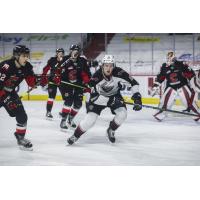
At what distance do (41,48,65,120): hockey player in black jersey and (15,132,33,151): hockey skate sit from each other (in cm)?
49

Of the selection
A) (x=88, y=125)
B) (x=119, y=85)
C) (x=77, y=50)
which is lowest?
(x=88, y=125)

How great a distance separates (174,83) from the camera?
4.69 metres

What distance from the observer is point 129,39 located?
13.8 feet

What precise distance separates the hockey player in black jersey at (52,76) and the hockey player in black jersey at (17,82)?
150 mm

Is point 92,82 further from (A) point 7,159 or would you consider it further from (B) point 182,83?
(B) point 182,83

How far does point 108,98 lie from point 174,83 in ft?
3.77

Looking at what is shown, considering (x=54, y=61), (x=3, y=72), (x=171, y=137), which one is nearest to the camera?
(x=3, y=72)

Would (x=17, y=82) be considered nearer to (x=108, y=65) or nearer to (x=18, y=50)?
(x=18, y=50)

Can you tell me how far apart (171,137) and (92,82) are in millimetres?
831

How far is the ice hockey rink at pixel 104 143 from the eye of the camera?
3527 millimetres

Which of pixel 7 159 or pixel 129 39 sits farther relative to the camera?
pixel 129 39

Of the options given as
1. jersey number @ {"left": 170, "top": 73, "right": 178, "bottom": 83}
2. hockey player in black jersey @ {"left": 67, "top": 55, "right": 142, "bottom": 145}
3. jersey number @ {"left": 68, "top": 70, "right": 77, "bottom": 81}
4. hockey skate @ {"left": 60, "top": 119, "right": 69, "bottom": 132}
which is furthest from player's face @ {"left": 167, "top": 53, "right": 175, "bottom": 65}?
hockey skate @ {"left": 60, "top": 119, "right": 69, "bottom": 132}

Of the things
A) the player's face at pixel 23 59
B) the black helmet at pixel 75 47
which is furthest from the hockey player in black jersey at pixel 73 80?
the player's face at pixel 23 59

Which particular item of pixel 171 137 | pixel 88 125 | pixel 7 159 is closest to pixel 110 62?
pixel 88 125
